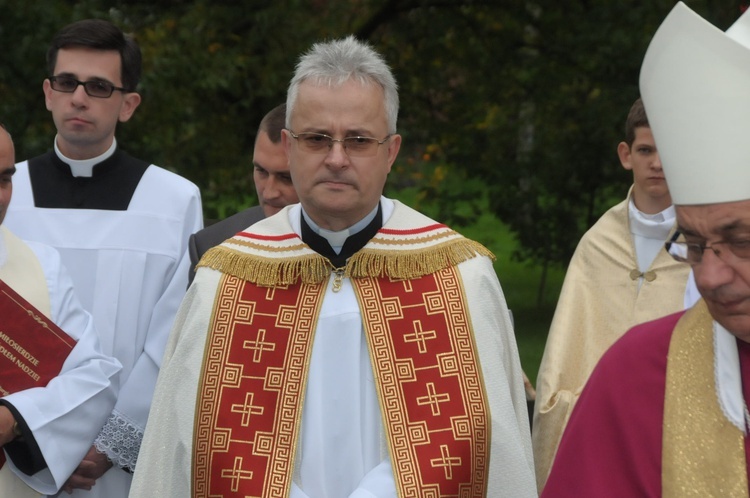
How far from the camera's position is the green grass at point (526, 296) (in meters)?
11.1

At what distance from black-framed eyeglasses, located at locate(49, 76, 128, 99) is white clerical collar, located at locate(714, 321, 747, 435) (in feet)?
10.4

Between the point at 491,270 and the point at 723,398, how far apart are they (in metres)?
1.27

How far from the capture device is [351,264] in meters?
3.97

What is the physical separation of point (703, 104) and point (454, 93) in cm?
840

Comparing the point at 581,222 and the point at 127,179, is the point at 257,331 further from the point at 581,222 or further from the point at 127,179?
the point at 581,222

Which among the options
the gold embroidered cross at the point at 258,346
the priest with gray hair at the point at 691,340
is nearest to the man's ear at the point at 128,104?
the gold embroidered cross at the point at 258,346

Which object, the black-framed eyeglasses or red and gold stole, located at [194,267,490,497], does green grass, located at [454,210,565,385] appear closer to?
the black-framed eyeglasses

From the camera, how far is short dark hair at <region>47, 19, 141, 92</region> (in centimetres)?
540

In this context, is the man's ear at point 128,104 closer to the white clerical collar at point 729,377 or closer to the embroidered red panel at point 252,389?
the embroidered red panel at point 252,389

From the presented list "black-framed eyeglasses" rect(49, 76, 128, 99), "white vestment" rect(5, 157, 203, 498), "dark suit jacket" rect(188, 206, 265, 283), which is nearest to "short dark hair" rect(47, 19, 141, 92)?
"black-framed eyeglasses" rect(49, 76, 128, 99)

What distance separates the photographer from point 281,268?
4004 mm

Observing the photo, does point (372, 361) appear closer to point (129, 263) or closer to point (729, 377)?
point (729, 377)

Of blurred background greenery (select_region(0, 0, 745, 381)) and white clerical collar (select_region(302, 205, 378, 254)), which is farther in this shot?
blurred background greenery (select_region(0, 0, 745, 381))

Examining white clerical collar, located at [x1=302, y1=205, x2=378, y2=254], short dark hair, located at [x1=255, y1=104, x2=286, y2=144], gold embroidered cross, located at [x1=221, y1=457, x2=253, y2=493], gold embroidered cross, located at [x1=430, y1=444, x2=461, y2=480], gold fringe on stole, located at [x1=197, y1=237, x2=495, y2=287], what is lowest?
gold embroidered cross, located at [x1=221, y1=457, x2=253, y2=493]
